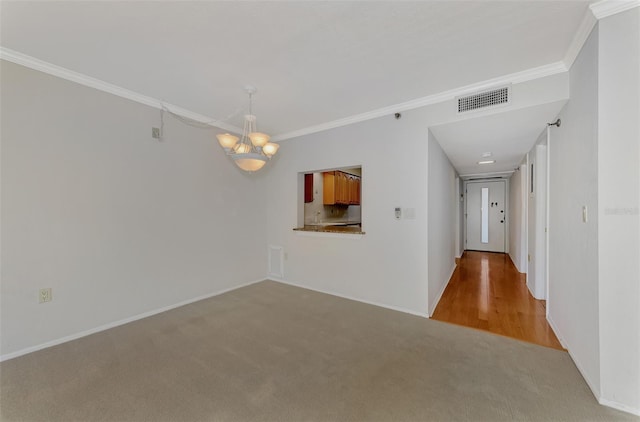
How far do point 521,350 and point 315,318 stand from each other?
1.97 metres

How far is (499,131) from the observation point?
3.05 meters

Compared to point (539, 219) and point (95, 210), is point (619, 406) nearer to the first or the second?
point (539, 219)

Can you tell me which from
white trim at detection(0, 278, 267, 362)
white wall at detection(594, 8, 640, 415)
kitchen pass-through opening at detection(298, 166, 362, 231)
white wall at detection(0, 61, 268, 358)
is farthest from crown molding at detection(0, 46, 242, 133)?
white wall at detection(594, 8, 640, 415)

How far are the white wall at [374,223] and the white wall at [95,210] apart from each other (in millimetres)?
1259

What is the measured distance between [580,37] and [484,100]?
78 cm

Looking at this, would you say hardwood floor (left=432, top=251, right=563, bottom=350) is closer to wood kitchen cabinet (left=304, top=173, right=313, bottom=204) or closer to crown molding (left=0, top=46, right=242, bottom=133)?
wood kitchen cabinet (left=304, top=173, right=313, bottom=204)

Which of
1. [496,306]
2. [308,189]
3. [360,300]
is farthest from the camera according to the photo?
[308,189]

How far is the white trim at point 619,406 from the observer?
5.01ft

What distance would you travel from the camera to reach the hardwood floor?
2.61m

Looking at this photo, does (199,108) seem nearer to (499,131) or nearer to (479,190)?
(499,131)

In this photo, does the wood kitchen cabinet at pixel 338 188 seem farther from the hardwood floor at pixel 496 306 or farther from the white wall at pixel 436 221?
the hardwood floor at pixel 496 306

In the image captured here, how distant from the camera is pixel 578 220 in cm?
198

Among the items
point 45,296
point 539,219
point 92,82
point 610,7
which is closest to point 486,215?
point 539,219

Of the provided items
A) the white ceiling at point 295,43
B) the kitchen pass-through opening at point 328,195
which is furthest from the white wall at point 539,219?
the kitchen pass-through opening at point 328,195
